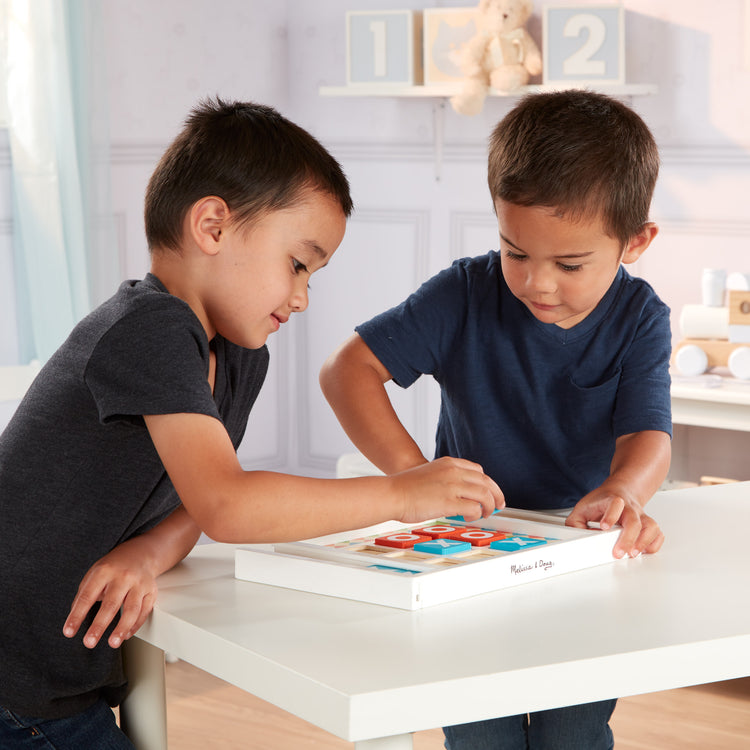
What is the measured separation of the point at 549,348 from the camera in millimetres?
1364

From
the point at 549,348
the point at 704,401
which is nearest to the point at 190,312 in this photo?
the point at 549,348

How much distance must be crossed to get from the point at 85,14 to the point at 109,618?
2.42 meters

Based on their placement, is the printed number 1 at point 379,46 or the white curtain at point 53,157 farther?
the printed number 1 at point 379,46

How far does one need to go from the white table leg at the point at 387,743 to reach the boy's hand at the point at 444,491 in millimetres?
256

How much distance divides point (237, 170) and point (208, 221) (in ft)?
0.19

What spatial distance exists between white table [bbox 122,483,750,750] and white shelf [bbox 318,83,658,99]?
2.14m

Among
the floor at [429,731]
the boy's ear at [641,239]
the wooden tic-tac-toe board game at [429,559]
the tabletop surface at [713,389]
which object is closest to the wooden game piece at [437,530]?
the wooden tic-tac-toe board game at [429,559]

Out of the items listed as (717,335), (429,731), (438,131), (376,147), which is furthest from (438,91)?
(429,731)

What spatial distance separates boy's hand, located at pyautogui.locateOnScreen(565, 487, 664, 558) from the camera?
40.6 inches

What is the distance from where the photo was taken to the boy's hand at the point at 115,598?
91 cm

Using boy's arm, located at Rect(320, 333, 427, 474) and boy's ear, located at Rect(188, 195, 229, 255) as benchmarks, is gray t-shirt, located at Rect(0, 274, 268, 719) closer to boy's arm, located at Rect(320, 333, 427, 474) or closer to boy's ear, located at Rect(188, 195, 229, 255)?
boy's ear, located at Rect(188, 195, 229, 255)

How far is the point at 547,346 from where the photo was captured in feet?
4.48

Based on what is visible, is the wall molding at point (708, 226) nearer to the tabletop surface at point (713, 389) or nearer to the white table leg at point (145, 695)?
the tabletop surface at point (713, 389)

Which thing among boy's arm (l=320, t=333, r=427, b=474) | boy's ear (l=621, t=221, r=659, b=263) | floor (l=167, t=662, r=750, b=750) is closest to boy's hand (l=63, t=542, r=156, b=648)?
boy's arm (l=320, t=333, r=427, b=474)
